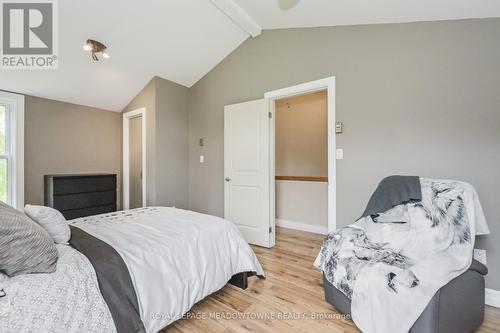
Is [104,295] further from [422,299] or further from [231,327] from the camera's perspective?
[422,299]

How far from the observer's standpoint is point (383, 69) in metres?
2.22

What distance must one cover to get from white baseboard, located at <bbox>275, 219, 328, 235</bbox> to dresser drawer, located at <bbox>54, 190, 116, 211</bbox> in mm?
2720

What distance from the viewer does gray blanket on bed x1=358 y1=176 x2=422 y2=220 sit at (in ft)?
5.83

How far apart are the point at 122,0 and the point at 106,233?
220cm

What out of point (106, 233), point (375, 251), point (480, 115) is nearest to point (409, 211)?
point (375, 251)

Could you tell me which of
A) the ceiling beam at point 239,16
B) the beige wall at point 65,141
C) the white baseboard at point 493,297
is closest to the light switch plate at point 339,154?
the white baseboard at point 493,297

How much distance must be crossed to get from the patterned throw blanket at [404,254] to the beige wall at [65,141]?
145 inches

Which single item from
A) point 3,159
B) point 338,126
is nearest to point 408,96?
point 338,126

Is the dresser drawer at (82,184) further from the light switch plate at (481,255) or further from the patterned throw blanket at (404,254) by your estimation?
the light switch plate at (481,255)

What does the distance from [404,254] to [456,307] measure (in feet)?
1.14

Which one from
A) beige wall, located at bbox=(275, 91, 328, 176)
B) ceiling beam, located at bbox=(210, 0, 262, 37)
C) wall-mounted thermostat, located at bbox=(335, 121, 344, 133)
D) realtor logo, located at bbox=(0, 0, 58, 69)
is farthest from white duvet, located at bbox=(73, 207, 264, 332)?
beige wall, located at bbox=(275, 91, 328, 176)

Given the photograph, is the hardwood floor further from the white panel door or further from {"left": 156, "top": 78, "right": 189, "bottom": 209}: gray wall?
{"left": 156, "top": 78, "right": 189, "bottom": 209}: gray wall

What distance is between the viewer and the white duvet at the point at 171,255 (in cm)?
134

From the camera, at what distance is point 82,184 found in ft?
10.2
